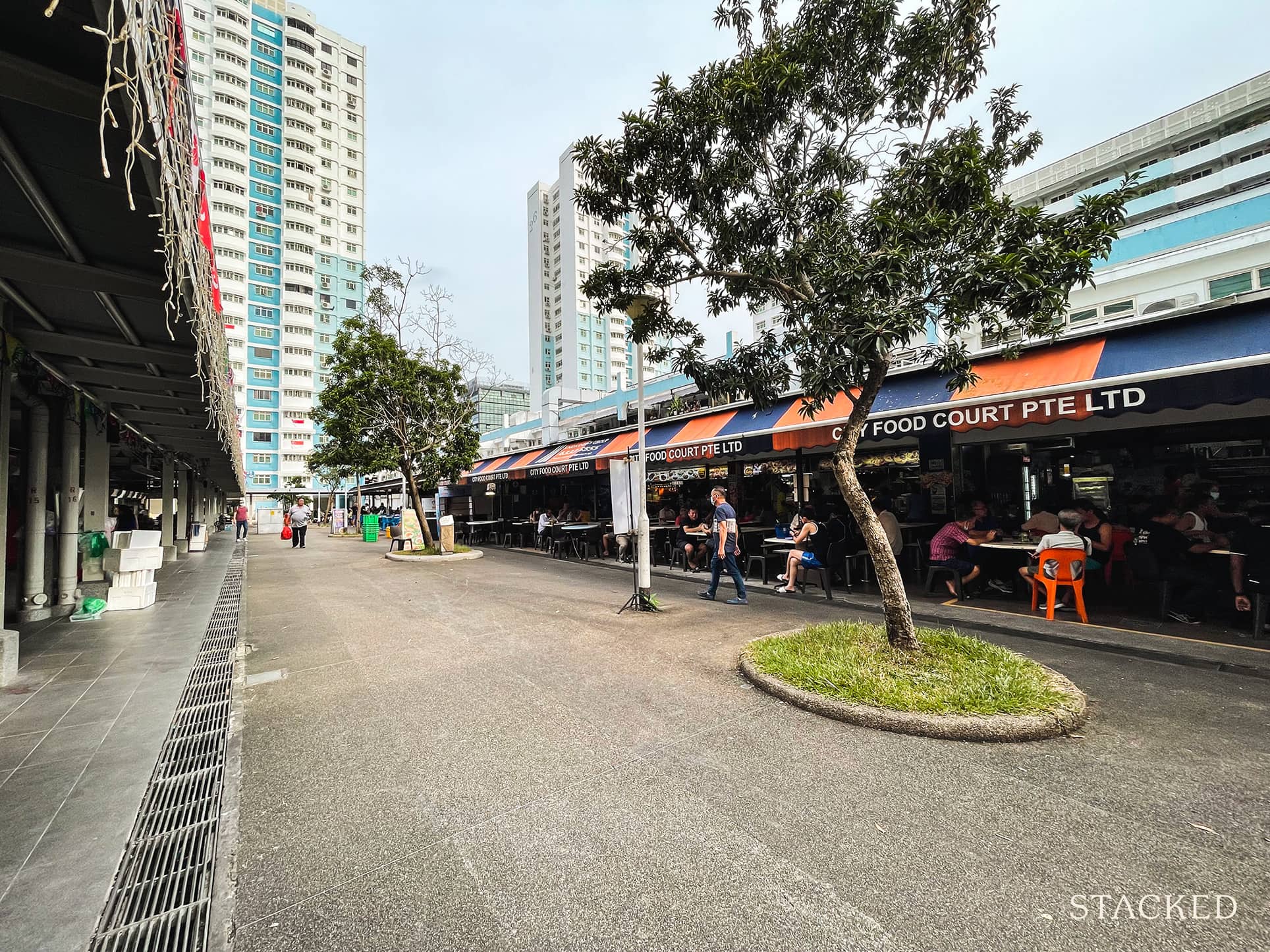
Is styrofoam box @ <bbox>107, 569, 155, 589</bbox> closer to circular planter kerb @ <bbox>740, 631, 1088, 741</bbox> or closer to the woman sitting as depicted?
circular planter kerb @ <bbox>740, 631, 1088, 741</bbox>

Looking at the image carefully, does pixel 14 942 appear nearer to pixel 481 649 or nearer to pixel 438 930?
pixel 438 930

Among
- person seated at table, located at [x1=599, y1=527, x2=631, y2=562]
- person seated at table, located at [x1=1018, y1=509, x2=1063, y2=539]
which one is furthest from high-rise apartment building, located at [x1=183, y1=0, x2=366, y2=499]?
person seated at table, located at [x1=1018, y1=509, x2=1063, y2=539]

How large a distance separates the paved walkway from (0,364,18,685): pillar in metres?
2.10

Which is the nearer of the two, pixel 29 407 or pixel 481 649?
pixel 481 649

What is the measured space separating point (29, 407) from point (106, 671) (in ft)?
13.6

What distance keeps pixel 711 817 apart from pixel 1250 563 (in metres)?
6.66

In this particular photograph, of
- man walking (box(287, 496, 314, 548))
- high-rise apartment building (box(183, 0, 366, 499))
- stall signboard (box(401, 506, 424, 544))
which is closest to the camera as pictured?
stall signboard (box(401, 506, 424, 544))

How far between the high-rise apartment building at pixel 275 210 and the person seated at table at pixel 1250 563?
63.8 m

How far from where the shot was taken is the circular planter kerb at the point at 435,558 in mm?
15328

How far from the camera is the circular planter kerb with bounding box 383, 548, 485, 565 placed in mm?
15328

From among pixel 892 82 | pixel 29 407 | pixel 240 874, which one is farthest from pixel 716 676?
pixel 29 407

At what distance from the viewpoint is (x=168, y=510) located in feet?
51.1

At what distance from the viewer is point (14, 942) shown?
6.64ft

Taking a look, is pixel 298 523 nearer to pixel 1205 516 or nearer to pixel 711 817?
pixel 711 817
